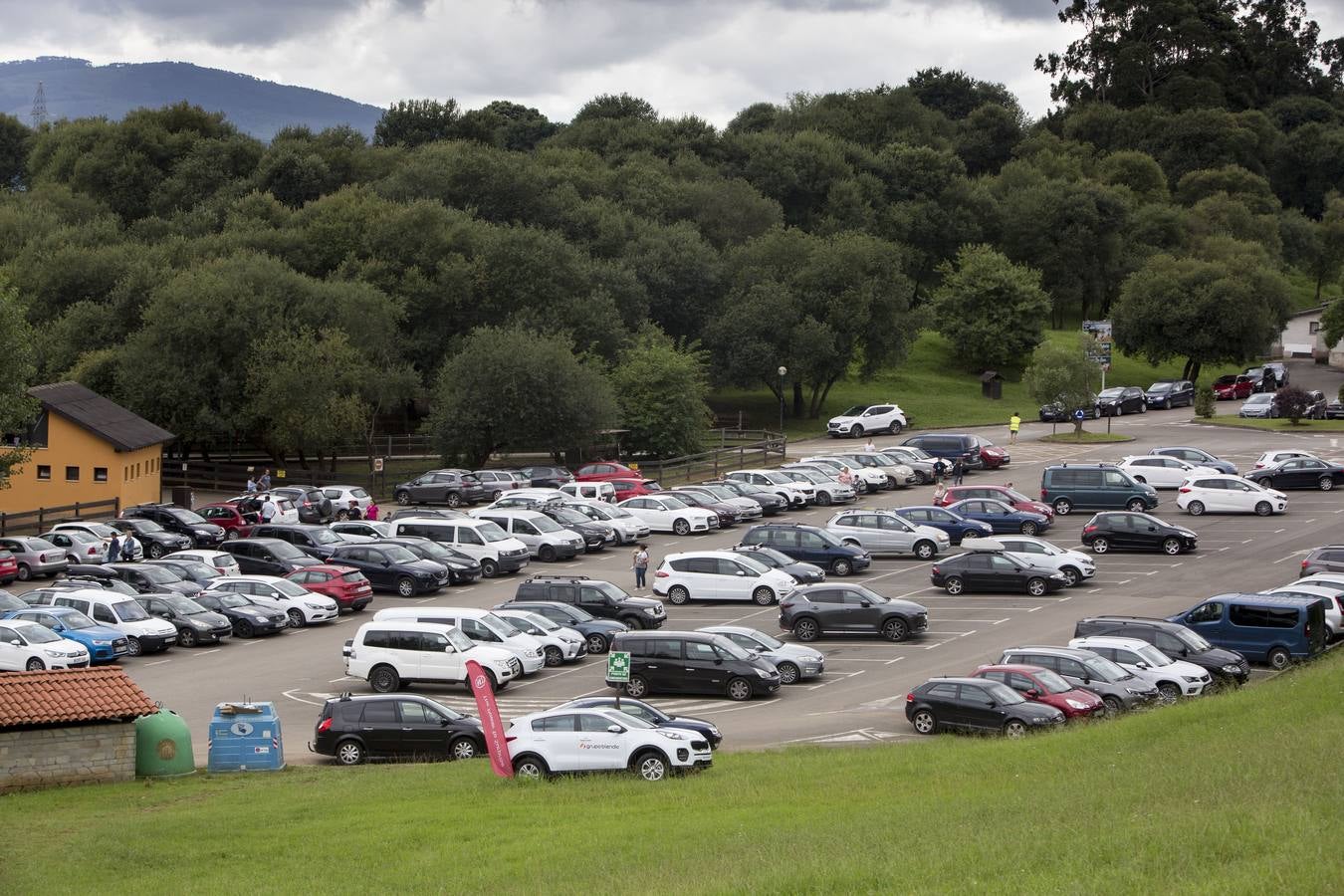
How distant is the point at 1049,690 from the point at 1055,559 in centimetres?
1416

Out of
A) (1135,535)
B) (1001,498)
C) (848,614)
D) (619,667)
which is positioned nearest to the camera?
(619,667)

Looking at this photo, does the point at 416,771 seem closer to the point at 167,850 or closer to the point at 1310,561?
the point at 167,850

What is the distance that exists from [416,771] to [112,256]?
57.2 meters

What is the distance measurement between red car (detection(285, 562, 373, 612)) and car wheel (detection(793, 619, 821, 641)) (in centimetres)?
1231

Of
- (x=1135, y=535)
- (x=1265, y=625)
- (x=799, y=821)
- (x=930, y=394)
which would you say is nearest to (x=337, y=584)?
(x=1265, y=625)

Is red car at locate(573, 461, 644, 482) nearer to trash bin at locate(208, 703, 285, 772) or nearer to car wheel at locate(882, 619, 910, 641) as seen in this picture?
car wheel at locate(882, 619, 910, 641)

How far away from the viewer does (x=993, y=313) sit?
315ft

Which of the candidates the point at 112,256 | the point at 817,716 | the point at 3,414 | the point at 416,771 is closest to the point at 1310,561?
the point at 817,716

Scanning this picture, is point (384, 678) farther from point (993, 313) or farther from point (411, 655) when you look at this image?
point (993, 313)

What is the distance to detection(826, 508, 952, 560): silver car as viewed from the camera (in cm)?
4619

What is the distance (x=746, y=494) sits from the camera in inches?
2141

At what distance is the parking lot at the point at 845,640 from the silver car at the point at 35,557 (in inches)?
32.3

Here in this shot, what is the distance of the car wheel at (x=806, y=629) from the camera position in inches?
1406

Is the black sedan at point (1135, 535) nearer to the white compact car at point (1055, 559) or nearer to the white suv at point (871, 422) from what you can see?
the white compact car at point (1055, 559)
